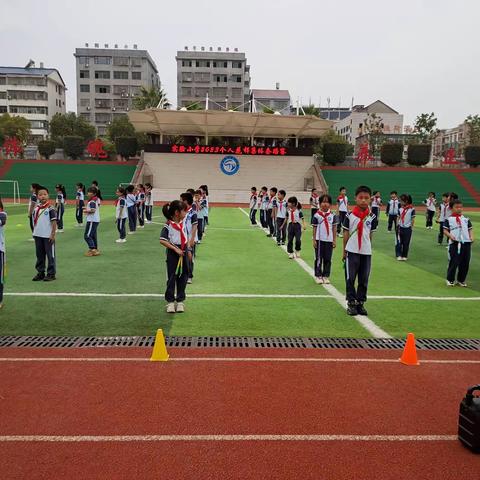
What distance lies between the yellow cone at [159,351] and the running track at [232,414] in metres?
0.19

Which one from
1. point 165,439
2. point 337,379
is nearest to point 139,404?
point 165,439

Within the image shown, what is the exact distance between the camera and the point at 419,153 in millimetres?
52719

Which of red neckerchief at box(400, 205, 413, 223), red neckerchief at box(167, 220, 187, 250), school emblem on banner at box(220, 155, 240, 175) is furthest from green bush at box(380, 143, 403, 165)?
red neckerchief at box(167, 220, 187, 250)

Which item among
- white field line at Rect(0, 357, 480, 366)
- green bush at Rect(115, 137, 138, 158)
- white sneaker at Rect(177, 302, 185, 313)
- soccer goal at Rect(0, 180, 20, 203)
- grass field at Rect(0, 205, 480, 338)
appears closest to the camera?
white field line at Rect(0, 357, 480, 366)

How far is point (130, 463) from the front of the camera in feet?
12.2

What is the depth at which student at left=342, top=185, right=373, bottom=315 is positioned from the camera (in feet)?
26.4

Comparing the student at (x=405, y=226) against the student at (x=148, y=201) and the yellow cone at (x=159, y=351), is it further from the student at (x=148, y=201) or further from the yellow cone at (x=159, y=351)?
the student at (x=148, y=201)

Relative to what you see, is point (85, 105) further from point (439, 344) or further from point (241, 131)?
point (439, 344)

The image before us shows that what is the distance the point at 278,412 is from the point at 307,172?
4358cm

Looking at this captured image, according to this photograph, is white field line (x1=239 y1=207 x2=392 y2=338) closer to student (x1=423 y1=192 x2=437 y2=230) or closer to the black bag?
the black bag

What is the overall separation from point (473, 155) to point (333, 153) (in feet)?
51.3

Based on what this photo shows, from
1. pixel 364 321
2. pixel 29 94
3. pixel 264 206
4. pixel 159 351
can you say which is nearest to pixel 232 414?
pixel 159 351

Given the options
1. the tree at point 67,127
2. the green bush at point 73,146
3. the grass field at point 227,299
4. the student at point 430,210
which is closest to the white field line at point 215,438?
the grass field at point 227,299

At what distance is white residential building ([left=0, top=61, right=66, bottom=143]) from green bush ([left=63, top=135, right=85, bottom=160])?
43963 millimetres
